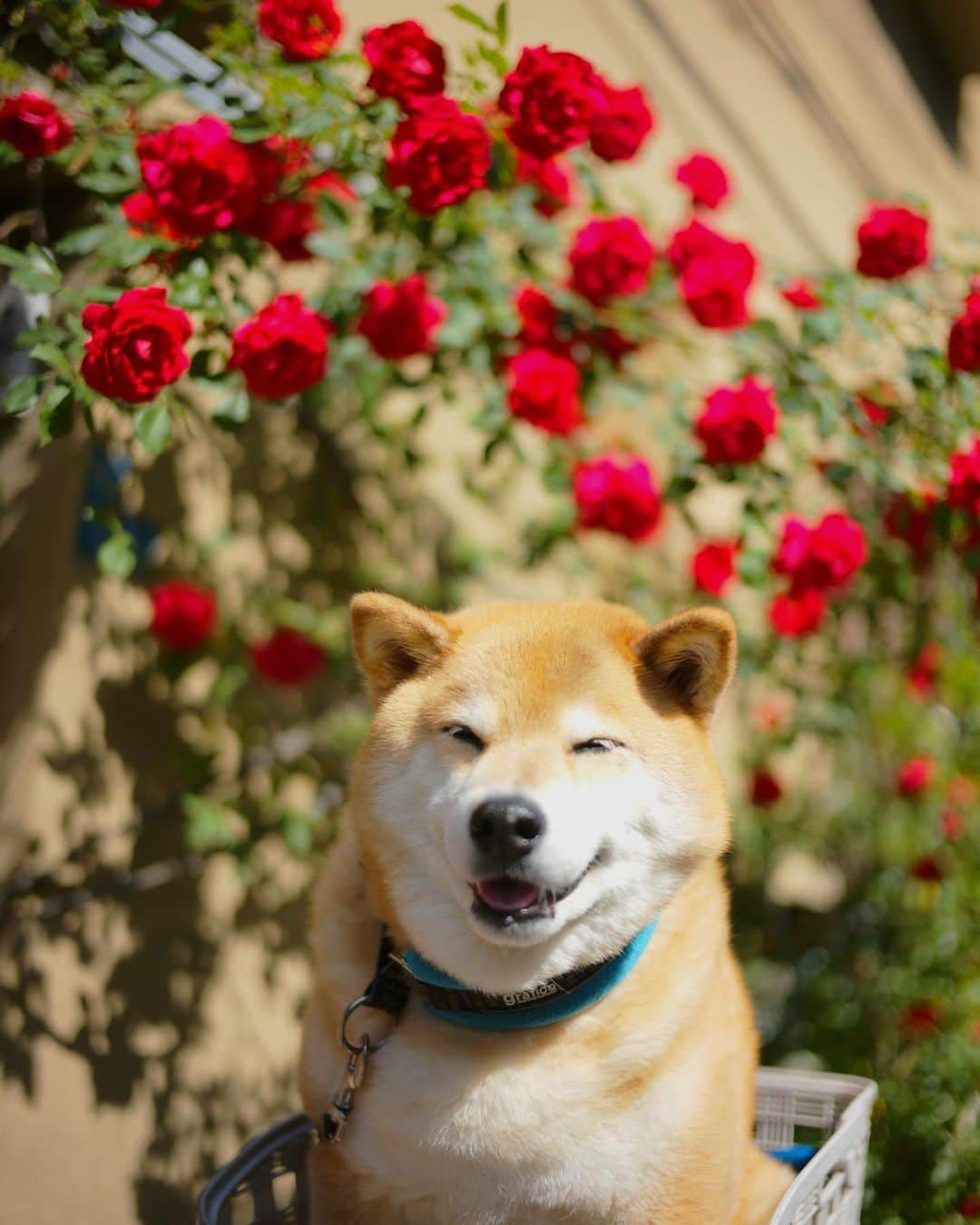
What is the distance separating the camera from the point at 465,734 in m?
1.52

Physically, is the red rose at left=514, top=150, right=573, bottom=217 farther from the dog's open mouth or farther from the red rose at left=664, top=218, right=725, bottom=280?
the dog's open mouth

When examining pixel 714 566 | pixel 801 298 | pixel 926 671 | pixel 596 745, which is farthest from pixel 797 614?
pixel 596 745

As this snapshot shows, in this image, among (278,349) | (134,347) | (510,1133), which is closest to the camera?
(510,1133)

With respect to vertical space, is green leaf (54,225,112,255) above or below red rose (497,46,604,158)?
below

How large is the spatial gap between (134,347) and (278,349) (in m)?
0.29

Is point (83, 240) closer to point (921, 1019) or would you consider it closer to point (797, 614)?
point (797, 614)

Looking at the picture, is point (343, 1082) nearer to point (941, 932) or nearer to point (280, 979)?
point (280, 979)

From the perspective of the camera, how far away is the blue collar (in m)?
1.51

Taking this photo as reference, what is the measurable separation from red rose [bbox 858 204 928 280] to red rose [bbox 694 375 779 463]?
388mm

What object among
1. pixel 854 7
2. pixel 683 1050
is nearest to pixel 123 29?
pixel 683 1050

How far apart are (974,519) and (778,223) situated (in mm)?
3003

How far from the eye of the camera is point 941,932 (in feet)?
10.3

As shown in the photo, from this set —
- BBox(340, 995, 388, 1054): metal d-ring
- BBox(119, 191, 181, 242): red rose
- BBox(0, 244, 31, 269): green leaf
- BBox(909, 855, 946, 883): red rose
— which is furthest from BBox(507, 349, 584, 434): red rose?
BBox(909, 855, 946, 883): red rose

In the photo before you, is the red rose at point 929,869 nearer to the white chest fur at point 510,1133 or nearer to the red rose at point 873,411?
the red rose at point 873,411
